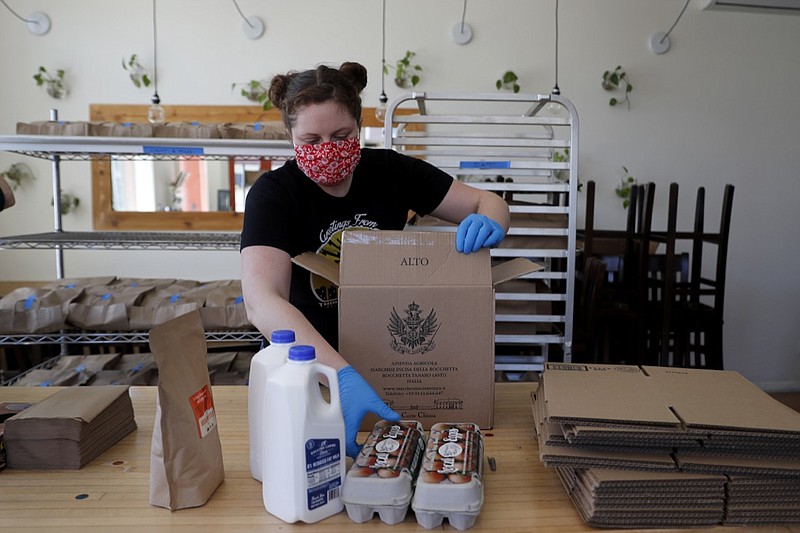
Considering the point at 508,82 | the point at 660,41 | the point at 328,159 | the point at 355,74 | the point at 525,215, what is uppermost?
the point at 660,41

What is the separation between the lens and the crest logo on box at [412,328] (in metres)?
1.09

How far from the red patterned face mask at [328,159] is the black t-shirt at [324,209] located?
0.24ft

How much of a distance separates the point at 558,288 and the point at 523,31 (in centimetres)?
213

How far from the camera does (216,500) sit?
0.91m

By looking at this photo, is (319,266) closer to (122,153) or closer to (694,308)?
(122,153)

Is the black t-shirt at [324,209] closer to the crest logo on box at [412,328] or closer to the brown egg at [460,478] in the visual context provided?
the crest logo on box at [412,328]

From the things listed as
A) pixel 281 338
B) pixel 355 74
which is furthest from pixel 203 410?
pixel 355 74

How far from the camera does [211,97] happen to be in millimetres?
4156

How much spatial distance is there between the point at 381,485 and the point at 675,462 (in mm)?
424

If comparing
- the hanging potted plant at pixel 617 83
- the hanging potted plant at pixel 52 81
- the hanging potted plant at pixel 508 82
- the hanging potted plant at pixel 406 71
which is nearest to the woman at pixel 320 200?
the hanging potted plant at pixel 406 71

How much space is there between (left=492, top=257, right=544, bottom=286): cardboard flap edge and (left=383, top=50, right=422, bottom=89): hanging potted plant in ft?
10.5

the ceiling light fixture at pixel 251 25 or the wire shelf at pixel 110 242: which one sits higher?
the ceiling light fixture at pixel 251 25

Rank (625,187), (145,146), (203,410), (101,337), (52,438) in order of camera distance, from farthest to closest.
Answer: (625,187), (101,337), (145,146), (52,438), (203,410)

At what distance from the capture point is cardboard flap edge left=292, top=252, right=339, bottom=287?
107 cm
